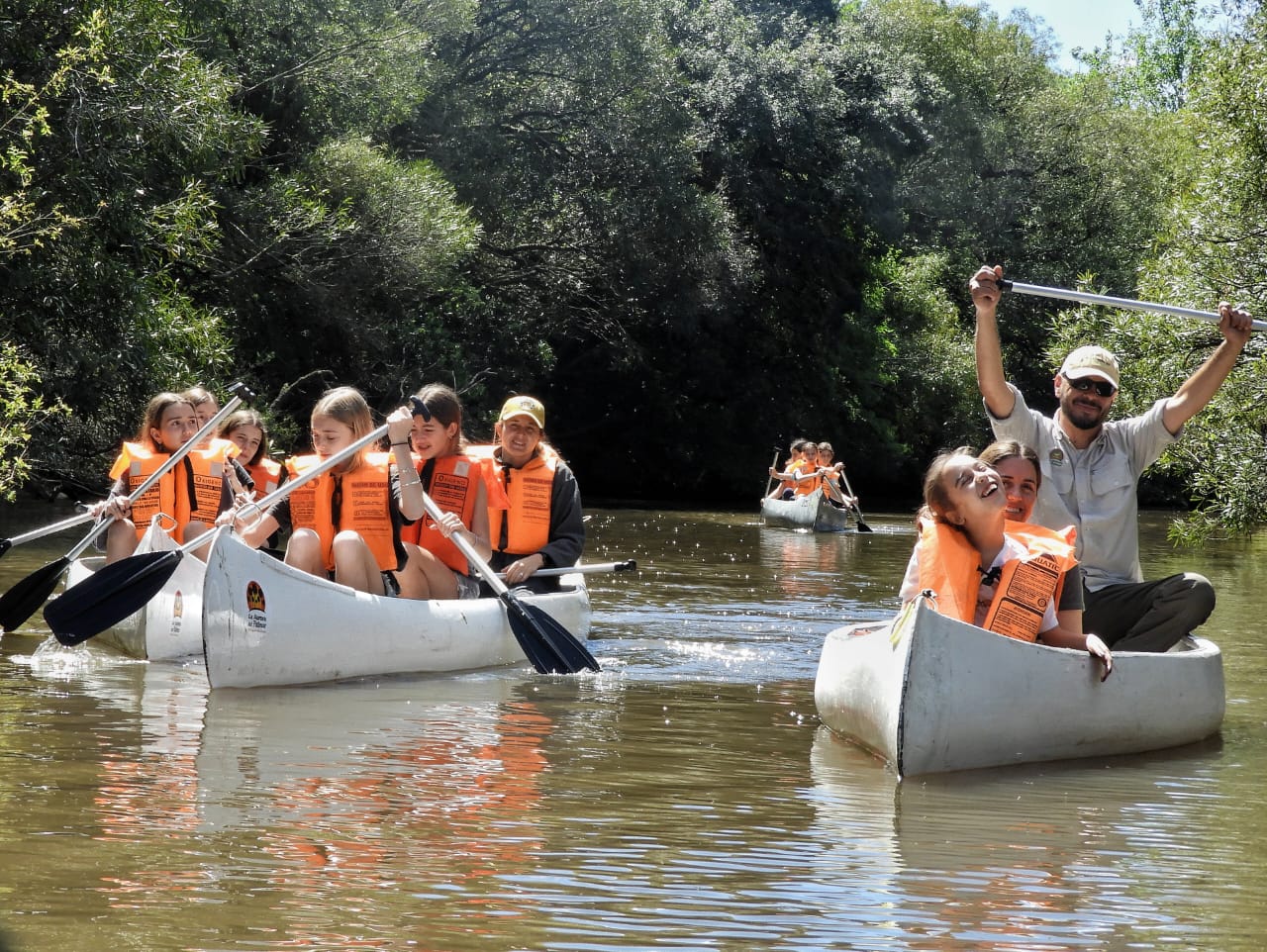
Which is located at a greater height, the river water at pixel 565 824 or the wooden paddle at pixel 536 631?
the wooden paddle at pixel 536 631

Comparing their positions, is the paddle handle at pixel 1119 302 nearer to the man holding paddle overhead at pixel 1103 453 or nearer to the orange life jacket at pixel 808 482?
the man holding paddle overhead at pixel 1103 453

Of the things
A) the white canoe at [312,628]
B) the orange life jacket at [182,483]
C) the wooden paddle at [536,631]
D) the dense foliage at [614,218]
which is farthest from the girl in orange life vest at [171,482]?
the dense foliage at [614,218]

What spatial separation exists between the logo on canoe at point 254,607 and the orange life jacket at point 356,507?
621mm

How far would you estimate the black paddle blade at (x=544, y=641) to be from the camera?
684 cm

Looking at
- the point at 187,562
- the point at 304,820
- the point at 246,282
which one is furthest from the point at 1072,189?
the point at 304,820

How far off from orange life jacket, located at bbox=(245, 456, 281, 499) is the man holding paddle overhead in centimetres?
378

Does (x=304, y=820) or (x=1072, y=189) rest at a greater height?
(x=1072, y=189)

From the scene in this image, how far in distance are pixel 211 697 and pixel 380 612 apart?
0.76 m

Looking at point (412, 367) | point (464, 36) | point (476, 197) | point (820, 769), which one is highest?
point (464, 36)

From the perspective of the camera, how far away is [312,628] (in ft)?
21.1

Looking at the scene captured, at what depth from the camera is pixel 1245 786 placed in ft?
16.5

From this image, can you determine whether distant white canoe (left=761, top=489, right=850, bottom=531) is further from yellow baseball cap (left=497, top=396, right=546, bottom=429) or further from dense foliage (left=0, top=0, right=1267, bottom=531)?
yellow baseball cap (left=497, top=396, right=546, bottom=429)

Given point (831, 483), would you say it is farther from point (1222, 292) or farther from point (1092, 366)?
point (1092, 366)

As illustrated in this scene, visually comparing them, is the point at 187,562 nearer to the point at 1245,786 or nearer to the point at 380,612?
the point at 380,612
